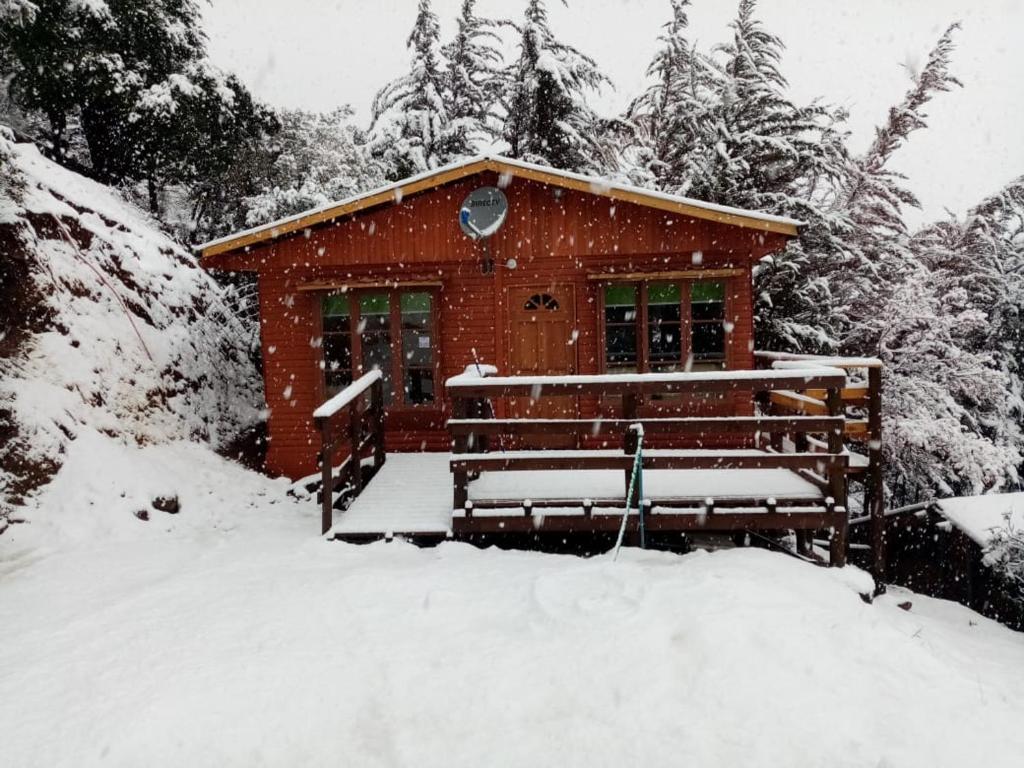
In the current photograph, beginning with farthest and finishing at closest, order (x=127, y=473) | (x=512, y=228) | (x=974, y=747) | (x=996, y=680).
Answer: (x=512, y=228)
(x=127, y=473)
(x=996, y=680)
(x=974, y=747)

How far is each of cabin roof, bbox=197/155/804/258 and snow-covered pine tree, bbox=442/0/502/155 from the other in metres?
11.5

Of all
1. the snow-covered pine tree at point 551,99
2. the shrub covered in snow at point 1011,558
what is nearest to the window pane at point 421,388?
the shrub covered in snow at point 1011,558

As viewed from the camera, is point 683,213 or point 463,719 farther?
point 683,213

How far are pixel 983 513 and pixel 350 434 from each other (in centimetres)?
763

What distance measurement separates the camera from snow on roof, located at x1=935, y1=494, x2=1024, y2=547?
24.6ft

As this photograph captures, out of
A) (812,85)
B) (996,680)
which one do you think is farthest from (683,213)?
(812,85)

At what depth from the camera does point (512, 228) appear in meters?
9.74

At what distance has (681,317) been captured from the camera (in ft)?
32.2

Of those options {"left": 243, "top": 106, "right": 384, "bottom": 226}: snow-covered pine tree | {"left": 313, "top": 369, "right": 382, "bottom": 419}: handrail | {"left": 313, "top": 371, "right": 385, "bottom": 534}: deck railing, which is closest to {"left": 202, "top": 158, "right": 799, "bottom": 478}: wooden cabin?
{"left": 313, "top": 371, "right": 385, "bottom": 534}: deck railing

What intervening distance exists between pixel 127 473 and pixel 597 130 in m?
15.0

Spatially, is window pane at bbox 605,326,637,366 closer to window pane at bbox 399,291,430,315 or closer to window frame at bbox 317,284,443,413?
window frame at bbox 317,284,443,413

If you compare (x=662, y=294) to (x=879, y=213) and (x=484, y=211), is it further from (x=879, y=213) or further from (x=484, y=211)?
(x=879, y=213)

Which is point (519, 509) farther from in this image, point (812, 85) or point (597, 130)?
point (812, 85)

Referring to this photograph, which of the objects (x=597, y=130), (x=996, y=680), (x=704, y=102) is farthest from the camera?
(x=597, y=130)
